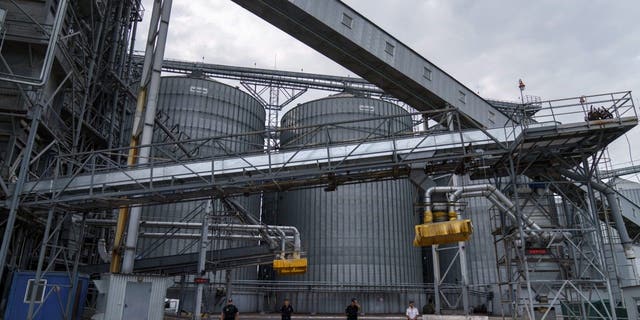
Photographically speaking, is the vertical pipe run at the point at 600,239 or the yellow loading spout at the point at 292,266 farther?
the yellow loading spout at the point at 292,266

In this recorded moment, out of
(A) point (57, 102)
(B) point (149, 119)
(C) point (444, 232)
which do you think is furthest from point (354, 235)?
(A) point (57, 102)

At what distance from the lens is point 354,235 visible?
108 ft

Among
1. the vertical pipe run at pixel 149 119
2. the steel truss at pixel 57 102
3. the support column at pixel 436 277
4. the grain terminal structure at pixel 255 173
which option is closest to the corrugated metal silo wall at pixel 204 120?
the grain terminal structure at pixel 255 173

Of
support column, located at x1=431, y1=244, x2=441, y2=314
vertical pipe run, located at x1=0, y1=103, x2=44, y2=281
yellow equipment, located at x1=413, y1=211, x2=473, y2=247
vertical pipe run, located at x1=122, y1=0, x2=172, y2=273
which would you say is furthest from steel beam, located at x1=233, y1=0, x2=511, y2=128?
vertical pipe run, located at x1=0, y1=103, x2=44, y2=281

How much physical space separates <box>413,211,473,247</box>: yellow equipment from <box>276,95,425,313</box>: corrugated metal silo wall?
58.0 ft

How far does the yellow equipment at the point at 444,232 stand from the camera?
43.1ft

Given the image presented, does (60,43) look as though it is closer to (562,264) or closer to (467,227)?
(467,227)

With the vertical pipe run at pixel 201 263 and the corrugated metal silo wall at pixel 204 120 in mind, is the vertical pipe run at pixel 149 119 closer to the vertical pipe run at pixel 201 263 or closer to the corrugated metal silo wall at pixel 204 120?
the vertical pipe run at pixel 201 263

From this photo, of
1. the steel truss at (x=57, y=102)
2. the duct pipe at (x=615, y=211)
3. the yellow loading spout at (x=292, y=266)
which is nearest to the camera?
the duct pipe at (x=615, y=211)

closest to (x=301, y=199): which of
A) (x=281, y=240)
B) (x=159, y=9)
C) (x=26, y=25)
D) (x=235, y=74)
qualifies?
(x=281, y=240)

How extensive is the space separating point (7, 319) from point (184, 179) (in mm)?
7808

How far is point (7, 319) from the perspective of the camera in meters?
15.5

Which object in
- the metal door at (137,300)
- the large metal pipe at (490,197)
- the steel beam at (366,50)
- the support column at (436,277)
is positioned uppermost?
the steel beam at (366,50)

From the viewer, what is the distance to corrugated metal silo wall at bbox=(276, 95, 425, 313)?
32.0 meters
